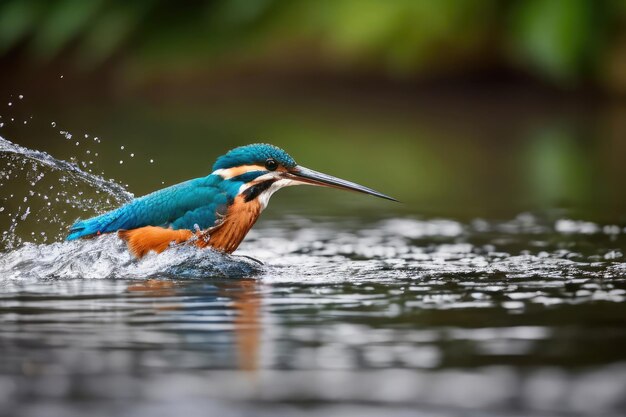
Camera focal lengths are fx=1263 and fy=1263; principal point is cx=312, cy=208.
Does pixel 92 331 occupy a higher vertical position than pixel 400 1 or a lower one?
lower

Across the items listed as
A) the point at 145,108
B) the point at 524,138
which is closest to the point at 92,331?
the point at 524,138

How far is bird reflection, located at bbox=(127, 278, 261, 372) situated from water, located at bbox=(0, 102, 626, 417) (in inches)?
0.5

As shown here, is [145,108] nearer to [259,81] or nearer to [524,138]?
[259,81]

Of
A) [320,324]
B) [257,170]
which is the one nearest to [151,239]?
[257,170]

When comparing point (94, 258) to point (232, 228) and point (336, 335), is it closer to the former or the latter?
point (232, 228)

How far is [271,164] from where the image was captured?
635 centimetres

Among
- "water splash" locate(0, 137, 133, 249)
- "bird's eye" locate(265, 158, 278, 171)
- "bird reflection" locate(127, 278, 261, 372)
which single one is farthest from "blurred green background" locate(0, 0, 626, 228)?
"bird reflection" locate(127, 278, 261, 372)

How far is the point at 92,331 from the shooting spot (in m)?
4.51

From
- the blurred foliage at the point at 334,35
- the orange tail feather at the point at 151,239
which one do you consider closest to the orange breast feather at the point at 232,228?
the orange tail feather at the point at 151,239

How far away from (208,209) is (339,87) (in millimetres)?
16700

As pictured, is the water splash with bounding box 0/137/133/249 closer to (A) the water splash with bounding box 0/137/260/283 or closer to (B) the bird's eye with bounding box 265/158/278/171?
(A) the water splash with bounding box 0/137/260/283

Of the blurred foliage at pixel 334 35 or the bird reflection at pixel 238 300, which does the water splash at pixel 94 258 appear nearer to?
the bird reflection at pixel 238 300

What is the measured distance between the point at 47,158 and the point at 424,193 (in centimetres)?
367

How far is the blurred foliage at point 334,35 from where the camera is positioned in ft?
61.7
